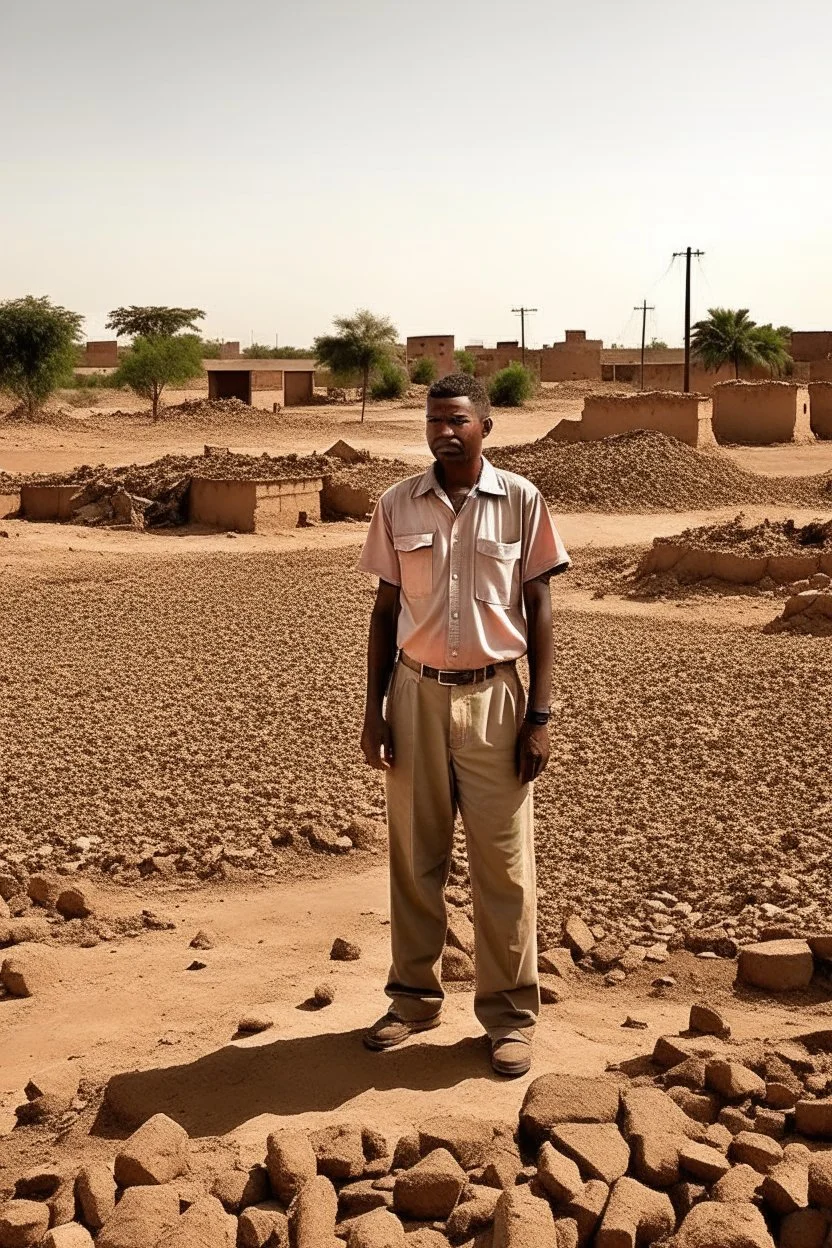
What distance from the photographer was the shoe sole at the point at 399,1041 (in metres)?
3.54

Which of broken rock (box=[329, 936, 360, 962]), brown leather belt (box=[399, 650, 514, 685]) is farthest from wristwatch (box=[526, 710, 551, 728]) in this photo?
broken rock (box=[329, 936, 360, 962])

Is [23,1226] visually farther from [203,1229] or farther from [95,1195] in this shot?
[203,1229]

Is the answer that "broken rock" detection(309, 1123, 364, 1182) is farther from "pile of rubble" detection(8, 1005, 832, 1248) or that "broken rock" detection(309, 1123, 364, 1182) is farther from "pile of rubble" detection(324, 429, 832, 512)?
"pile of rubble" detection(324, 429, 832, 512)

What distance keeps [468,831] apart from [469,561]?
70cm

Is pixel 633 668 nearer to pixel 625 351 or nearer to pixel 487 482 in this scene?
pixel 487 482

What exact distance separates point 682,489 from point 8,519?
29.1ft

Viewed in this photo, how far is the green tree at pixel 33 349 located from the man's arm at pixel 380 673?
3342 cm

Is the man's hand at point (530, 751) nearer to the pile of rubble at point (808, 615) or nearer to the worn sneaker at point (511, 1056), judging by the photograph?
the worn sneaker at point (511, 1056)

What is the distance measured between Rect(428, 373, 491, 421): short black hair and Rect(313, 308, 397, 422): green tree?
36.7 metres

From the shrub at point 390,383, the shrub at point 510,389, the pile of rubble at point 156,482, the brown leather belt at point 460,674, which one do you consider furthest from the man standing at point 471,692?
the shrub at point 390,383

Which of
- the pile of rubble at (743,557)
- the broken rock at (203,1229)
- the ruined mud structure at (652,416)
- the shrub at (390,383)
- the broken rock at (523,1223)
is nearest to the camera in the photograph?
the broken rock at (523,1223)

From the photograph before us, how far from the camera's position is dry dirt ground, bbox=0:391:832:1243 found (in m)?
3.54

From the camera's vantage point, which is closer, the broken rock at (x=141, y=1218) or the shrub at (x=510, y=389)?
the broken rock at (x=141, y=1218)

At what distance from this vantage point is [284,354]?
225 ft
